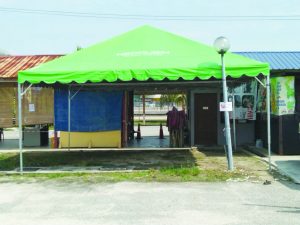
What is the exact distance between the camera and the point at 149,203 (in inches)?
325

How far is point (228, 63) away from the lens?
39.7 feet

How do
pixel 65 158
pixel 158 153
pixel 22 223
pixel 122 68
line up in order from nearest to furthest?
1. pixel 22 223
2. pixel 122 68
3. pixel 65 158
4. pixel 158 153

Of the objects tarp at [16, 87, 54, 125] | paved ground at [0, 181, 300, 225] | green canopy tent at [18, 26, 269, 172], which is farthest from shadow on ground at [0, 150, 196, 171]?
tarp at [16, 87, 54, 125]

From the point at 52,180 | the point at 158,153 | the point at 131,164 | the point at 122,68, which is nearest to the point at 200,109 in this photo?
the point at 158,153

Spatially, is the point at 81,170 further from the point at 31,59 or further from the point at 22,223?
the point at 31,59

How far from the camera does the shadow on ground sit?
523 inches

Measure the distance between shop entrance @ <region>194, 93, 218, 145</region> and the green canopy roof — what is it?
546cm

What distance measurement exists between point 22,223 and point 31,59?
54.9 ft

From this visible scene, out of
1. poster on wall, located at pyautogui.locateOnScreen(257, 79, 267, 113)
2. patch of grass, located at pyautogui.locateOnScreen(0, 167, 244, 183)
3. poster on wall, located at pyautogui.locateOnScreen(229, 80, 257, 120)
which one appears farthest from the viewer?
poster on wall, located at pyautogui.locateOnScreen(229, 80, 257, 120)

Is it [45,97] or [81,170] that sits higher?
[45,97]

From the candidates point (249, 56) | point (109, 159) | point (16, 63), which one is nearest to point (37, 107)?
point (16, 63)

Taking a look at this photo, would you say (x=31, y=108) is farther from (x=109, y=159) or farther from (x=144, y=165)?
(x=144, y=165)

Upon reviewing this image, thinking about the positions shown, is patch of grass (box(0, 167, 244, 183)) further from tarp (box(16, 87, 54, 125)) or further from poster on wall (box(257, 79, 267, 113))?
tarp (box(16, 87, 54, 125))

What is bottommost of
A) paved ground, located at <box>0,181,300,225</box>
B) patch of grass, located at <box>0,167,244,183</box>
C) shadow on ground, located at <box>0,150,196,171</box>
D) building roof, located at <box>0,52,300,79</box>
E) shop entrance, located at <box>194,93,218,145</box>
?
paved ground, located at <box>0,181,300,225</box>
